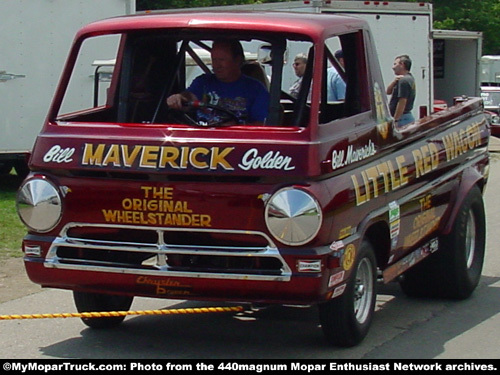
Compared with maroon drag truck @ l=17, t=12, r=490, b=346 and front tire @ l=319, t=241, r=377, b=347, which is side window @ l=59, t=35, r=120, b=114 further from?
front tire @ l=319, t=241, r=377, b=347

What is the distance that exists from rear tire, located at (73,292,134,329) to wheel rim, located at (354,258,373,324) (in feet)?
5.55

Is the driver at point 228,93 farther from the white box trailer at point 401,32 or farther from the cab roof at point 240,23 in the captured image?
the white box trailer at point 401,32

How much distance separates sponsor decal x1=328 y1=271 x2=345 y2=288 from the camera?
5.64 m

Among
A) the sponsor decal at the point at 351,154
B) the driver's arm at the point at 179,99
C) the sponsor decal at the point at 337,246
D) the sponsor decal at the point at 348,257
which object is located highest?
the driver's arm at the point at 179,99

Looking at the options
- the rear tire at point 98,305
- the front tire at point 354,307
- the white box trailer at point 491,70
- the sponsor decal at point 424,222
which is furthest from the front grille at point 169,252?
the white box trailer at point 491,70

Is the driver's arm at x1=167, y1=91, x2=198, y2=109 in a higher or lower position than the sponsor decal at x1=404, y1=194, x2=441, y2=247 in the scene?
higher

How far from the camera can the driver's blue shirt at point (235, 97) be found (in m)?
6.62

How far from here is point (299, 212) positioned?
5.48m

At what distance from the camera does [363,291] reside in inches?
252

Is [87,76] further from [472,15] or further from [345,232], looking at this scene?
[472,15]

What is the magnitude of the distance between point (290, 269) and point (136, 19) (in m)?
2.02

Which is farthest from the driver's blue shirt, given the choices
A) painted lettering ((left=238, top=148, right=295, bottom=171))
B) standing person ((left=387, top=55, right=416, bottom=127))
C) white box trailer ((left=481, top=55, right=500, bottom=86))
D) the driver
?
white box trailer ((left=481, top=55, right=500, bottom=86))

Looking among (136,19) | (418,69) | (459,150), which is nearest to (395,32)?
(418,69)

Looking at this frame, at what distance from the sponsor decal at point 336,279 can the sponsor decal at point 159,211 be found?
29.6 inches
